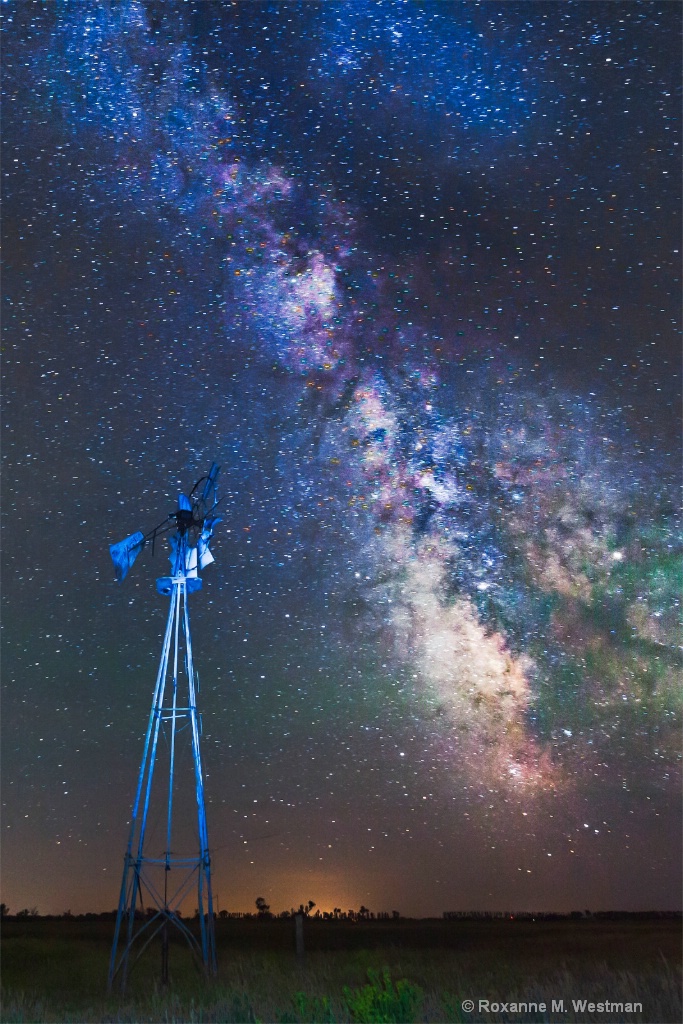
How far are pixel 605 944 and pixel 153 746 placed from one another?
70.9 feet

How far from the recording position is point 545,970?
13.2 m

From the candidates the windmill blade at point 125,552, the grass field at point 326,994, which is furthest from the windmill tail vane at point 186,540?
the grass field at point 326,994

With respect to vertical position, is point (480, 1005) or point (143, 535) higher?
point (143, 535)

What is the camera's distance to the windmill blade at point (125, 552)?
11898 millimetres

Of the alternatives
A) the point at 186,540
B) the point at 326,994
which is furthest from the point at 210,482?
the point at 326,994

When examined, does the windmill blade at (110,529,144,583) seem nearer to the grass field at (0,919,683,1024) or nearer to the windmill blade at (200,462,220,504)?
the windmill blade at (200,462,220,504)

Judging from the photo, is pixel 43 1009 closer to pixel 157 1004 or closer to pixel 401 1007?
pixel 157 1004

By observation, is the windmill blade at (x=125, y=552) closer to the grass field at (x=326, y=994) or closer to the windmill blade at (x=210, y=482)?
the windmill blade at (x=210, y=482)

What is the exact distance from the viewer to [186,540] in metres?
11.9

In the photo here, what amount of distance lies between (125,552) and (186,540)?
0.83 meters

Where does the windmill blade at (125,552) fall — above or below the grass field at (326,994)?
above

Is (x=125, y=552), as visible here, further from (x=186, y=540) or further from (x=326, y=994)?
(x=326, y=994)

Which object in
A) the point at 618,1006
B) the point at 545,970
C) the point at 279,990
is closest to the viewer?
the point at 618,1006

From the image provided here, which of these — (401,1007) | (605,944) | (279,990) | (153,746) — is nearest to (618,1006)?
(401,1007)
